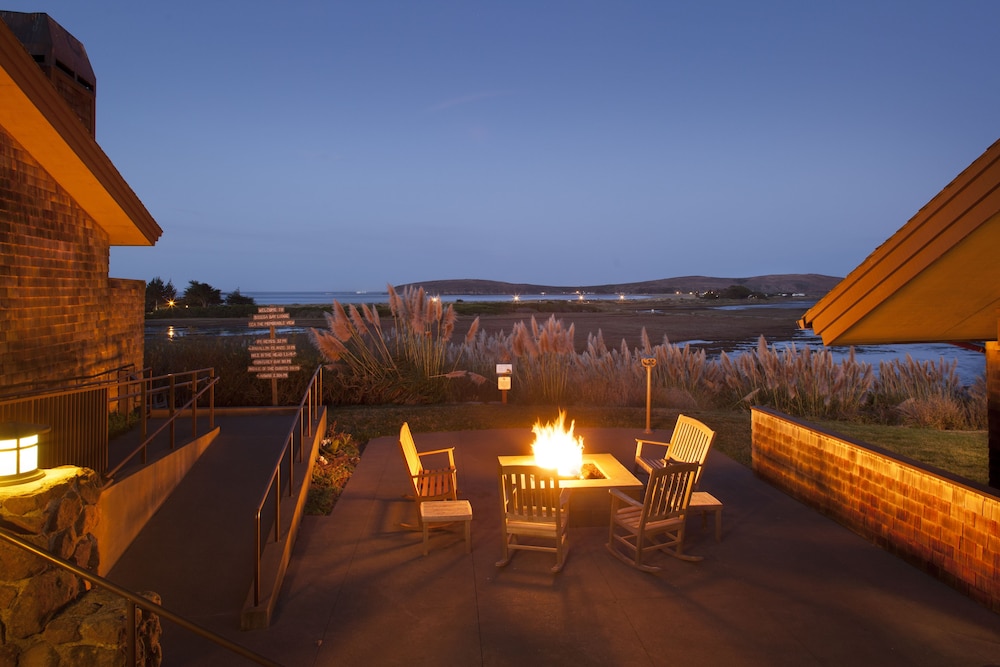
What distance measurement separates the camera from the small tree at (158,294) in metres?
51.8

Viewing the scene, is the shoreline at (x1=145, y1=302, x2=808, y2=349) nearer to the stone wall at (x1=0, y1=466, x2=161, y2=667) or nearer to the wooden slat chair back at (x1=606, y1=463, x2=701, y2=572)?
the wooden slat chair back at (x1=606, y1=463, x2=701, y2=572)

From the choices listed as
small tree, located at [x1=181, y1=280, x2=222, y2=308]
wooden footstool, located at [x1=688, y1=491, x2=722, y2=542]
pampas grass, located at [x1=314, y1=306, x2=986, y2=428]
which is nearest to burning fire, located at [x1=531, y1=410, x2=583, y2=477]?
wooden footstool, located at [x1=688, y1=491, x2=722, y2=542]

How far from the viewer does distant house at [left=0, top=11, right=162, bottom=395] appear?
6.46 meters

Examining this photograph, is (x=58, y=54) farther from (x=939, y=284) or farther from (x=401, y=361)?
(x=939, y=284)

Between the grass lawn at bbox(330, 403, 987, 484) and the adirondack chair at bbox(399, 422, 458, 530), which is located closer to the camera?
the adirondack chair at bbox(399, 422, 458, 530)

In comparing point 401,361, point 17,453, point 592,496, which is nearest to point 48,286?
point 17,453

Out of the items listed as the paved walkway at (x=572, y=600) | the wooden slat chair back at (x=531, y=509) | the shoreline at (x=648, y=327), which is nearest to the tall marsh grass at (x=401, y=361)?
the paved walkway at (x=572, y=600)

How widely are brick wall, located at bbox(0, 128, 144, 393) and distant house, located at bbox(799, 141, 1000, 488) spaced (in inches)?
275

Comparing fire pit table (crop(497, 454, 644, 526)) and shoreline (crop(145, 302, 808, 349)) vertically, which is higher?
shoreline (crop(145, 302, 808, 349))

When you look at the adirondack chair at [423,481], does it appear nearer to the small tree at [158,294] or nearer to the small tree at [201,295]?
the small tree at [158,294]

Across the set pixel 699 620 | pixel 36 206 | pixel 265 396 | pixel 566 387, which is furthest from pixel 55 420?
pixel 566 387

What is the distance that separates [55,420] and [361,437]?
5.97 meters

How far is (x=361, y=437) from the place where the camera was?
1080 cm

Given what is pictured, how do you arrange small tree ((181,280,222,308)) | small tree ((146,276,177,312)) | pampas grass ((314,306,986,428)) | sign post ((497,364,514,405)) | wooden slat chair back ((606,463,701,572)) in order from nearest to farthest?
wooden slat chair back ((606,463,701,572)), sign post ((497,364,514,405)), pampas grass ((314,306,986,428)), small tree ((146,276,177,312)), small tree ((181,280,222,308))
